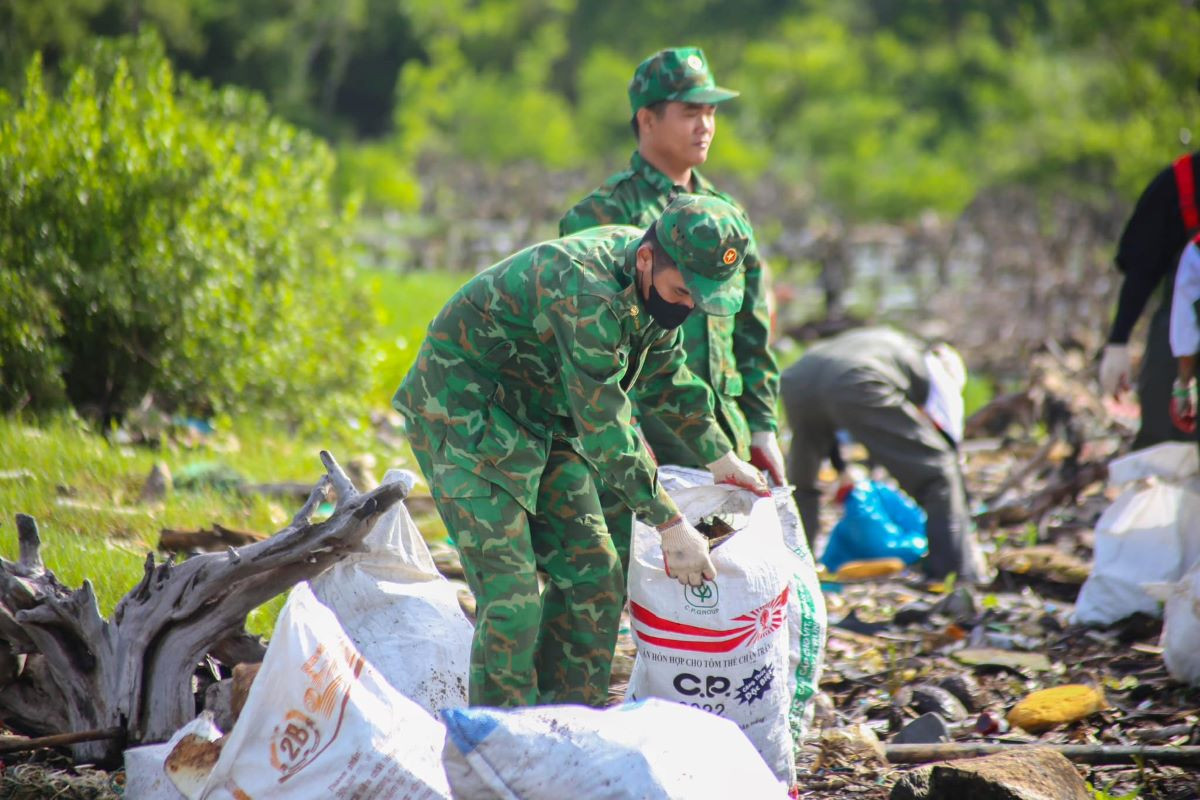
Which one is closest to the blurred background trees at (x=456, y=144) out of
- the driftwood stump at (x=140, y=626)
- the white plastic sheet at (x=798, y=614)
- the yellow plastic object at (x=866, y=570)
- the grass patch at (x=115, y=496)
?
the grass patch at (x=115, y=496)

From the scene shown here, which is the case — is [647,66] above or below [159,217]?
above

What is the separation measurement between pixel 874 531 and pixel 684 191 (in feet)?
8.43

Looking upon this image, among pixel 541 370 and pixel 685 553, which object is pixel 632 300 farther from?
pixel 685 553

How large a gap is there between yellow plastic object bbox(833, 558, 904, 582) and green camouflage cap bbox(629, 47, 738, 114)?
2.66 meters

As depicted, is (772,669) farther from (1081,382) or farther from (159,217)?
(1081,382)

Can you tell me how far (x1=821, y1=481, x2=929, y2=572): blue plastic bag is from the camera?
21.4ft

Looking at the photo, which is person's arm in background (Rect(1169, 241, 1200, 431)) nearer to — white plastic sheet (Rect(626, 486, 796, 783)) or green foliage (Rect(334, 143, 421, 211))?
white plastic sheet (Rect(626, 486, 796, 783))

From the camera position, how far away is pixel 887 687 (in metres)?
4.95

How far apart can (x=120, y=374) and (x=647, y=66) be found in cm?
441

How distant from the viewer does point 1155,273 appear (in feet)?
18.4

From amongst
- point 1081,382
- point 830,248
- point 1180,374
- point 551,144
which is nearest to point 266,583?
point 1180,374

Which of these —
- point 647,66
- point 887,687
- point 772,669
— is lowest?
point 887,687

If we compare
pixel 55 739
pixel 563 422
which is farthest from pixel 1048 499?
pixel 55 739

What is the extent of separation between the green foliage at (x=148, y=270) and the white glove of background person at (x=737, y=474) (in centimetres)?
460
